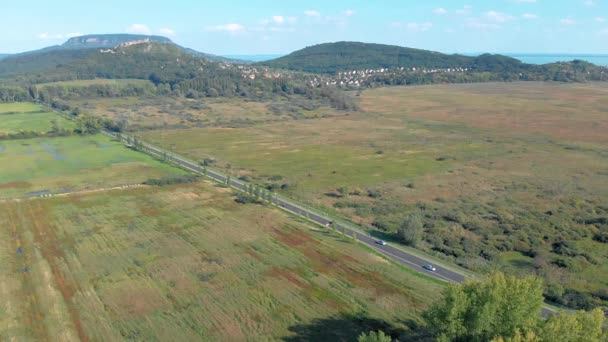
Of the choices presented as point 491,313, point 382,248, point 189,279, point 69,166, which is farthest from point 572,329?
point 69,166

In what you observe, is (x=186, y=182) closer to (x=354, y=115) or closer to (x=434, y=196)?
(x=434, y=196)

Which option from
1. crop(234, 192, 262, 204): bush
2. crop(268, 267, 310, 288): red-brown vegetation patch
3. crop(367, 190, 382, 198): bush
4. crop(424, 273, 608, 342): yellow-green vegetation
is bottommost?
crop(268, 267, 310, 288): red-brown vegetation patch

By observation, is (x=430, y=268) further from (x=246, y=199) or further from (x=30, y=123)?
(x=30, y=123)

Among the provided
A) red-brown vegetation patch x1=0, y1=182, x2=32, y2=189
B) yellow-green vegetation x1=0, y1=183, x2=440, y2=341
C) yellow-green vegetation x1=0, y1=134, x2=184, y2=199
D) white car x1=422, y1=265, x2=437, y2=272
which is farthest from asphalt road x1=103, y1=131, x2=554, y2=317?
red-brown vegetation patch x1=0, y1=182, x2=32, y2=189

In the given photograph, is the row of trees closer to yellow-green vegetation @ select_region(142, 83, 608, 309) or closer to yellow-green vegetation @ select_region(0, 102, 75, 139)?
yellow-green vegetation @ select_region(142, 83, 608, 309)

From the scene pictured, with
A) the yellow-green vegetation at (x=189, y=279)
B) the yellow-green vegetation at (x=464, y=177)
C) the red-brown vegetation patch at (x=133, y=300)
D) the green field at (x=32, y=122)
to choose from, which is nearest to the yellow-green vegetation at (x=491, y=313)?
the yellow-green vegetation at (x=189, y=279)

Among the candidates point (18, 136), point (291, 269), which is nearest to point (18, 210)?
point (291, 269)

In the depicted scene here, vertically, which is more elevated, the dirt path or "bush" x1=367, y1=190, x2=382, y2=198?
the dirt path
